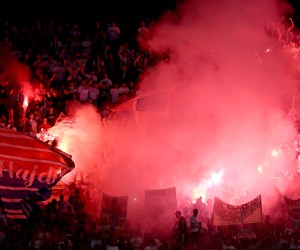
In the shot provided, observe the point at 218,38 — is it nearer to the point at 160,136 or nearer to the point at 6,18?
the point at 160,136

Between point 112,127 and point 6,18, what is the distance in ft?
24.4

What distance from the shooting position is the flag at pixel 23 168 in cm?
1100

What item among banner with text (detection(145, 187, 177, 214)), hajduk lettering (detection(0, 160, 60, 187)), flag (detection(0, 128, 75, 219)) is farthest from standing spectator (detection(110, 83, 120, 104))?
hajduk lettering (detection(0, 160, 60, 187))

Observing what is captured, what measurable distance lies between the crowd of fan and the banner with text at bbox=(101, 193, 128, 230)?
0.76 ft

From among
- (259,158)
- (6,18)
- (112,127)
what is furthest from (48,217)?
(6,18)

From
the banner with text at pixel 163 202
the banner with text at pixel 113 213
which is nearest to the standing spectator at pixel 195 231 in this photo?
the banner with text at pixel 163 202

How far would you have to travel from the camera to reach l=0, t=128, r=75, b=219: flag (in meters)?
11.0

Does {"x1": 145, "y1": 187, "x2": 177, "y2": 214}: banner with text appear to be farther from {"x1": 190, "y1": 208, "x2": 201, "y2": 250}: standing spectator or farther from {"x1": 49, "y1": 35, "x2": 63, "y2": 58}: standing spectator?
{"x1": 49, "y1": 35, "x2": 63, "y2": 58}: standing spectator

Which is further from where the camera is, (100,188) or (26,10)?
(26,10)

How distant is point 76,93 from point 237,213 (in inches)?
240

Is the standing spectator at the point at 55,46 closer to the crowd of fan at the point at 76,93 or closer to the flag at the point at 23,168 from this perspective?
the crowd of fan at the point at 76,93

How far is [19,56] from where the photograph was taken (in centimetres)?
1744

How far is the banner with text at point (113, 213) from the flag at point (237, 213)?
1.67 meters

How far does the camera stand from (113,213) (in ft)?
38.2
